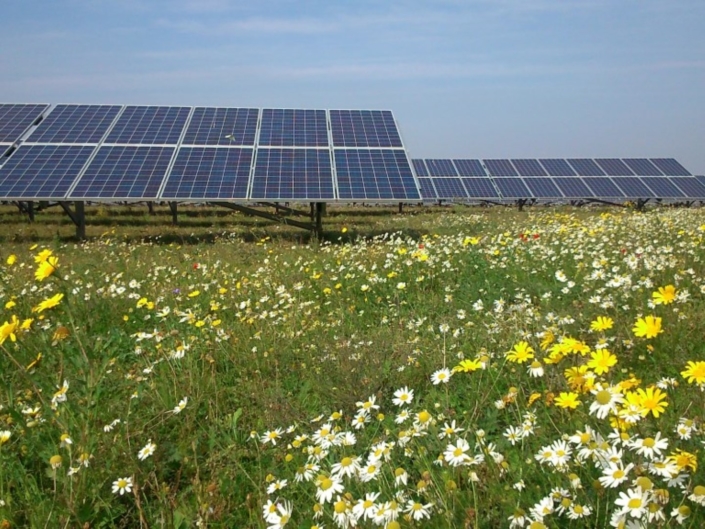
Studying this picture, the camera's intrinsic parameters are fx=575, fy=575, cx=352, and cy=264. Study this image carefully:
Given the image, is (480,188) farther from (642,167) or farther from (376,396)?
(376,396)

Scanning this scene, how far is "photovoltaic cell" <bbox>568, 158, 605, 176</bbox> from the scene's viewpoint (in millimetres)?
27328

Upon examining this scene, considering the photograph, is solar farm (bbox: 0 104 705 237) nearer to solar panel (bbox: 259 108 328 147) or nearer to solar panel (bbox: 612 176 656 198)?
solar panel (bbox: 259 108 328 147)

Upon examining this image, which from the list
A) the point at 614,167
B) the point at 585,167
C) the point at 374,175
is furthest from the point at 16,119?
the point at 614,167

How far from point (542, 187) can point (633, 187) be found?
3.75m

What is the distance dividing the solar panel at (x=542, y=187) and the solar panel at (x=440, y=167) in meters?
4.20

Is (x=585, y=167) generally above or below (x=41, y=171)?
below

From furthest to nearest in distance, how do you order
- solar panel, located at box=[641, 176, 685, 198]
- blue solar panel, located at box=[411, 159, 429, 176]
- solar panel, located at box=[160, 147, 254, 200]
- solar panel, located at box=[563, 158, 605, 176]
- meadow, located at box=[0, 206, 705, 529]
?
blue solar panel, located at box=[411, 159, 429, 176] < solar panel, located at box=[563, 158, 605, 176] < solar panel, located at box=[641, 176, 685, 198] < solar panel, located at box=[160, 147, 254, 200] < meadow, located at box=[0, 206, 705, 529]

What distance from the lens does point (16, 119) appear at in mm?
17000

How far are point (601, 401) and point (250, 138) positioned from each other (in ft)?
48.3

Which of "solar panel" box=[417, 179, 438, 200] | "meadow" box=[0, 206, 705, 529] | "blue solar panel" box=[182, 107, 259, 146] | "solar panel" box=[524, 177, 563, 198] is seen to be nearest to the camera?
"meadow" box=[0, 206, 705, 529]

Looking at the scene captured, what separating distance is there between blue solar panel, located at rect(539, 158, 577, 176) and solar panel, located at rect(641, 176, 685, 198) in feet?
10.7

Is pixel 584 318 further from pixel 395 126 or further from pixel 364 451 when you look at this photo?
pixel 395 126

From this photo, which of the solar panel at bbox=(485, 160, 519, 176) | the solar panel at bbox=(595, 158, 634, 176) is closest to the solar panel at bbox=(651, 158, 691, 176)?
the solar panel at bbox=(595, 158, 634, 176)

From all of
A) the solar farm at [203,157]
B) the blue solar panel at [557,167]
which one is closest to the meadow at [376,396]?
the solar farm at [203,157]
